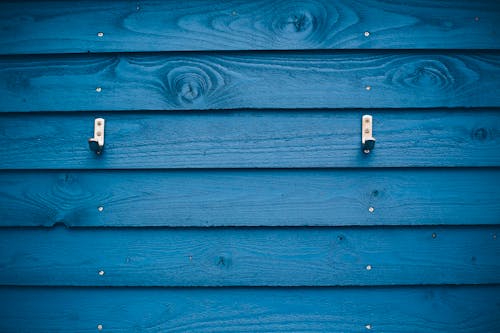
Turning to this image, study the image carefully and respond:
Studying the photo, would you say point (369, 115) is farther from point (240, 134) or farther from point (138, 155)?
point (138, 155)

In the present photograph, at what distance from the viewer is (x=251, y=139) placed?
1178 mm

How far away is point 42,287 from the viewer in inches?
46.6

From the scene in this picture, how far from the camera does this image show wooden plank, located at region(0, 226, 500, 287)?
3.78 feet

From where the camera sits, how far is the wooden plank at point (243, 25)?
1.18 m

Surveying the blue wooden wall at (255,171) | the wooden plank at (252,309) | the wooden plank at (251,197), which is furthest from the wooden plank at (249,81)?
the wooden plank at (252,309)

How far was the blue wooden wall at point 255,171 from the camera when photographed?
1.16 m

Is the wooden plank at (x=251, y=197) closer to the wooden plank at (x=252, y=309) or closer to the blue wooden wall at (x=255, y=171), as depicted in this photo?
the blue wooden wall at (x=255, y=171)

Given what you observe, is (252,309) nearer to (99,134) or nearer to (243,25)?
(99,134)

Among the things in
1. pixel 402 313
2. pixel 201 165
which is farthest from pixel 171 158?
pixel 402 313

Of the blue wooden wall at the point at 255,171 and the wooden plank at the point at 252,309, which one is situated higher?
the blue wooden wall at the point at 255,171

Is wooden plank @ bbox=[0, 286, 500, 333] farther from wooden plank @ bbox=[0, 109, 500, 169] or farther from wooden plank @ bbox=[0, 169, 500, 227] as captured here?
wooden plank @ bbox=[0, 109, 500, 169]

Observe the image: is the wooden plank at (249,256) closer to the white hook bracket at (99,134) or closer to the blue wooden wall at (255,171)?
the blue wooden wall at (255,171)

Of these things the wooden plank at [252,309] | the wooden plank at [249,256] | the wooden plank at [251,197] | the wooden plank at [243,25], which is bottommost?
the wooden plank at [252,309]

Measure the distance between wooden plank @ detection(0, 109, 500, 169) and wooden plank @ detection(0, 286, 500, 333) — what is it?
40 centimetres
